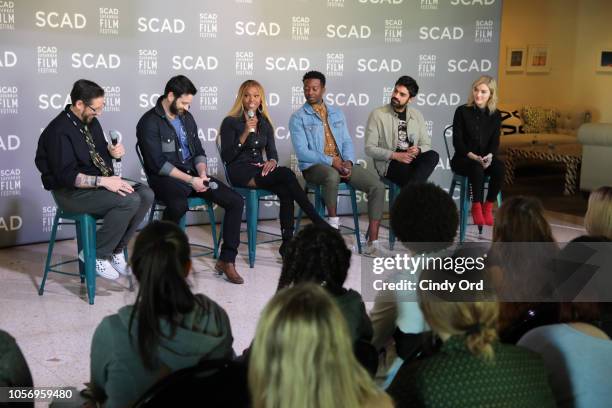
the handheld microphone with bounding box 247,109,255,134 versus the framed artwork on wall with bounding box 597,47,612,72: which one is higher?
the framed artwork on wall with bounding box 597,47,612,72

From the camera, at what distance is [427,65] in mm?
7113

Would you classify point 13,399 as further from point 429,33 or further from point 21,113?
point 429,33

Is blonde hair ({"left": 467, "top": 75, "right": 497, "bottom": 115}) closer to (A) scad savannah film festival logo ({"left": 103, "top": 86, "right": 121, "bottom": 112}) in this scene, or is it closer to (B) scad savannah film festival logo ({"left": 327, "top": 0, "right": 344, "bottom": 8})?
(B) scad savannah film festival logo ({"left": 327, "top": 0, "right": 344, "bottom": 8})

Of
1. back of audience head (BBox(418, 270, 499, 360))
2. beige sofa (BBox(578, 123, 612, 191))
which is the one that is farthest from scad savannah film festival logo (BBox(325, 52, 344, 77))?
back of audience head (BBox(418, 270, 499, 360))

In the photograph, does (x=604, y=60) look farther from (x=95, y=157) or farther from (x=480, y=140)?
(x=95, y=157)

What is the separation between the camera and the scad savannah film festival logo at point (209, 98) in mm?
6312

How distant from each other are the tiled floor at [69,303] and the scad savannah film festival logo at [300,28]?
1685mm

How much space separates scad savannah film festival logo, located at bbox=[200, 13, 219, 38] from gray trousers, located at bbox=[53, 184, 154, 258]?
5.89 ft

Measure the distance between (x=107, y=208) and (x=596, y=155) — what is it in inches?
217

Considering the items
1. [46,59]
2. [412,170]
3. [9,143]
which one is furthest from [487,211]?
[9,143]

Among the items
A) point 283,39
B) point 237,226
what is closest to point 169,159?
point 237,226

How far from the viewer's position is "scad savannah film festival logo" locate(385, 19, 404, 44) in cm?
693

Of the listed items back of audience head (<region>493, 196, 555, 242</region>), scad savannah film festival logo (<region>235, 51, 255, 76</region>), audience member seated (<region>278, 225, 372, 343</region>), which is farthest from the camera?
scad savannah film festival logo (<region>235, 51, 255, 76</region>)

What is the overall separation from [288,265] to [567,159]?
280 inches
